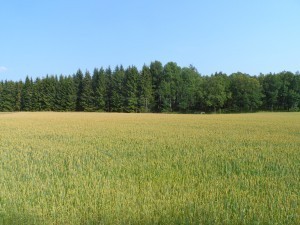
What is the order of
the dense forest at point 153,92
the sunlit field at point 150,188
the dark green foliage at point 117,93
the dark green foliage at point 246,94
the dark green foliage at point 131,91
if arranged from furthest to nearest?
the dark green foliage at point 117,93 < the dark green foliage at point 131,91 < the dense forest at point 153,92 < the dark green foliage at point 246,94 < the sunlit field at point 150,188

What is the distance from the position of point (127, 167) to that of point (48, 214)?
3659 mm

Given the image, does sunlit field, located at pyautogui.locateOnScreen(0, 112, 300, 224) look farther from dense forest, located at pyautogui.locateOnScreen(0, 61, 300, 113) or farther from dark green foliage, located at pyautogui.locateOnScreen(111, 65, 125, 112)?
dark green foliage, located at pyautogui.locateOnScreen(111, 65, 125, 112)

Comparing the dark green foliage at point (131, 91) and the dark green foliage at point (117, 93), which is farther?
the dark green foliage at point (117, 93)

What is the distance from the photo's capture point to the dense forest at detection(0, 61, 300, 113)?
280ft

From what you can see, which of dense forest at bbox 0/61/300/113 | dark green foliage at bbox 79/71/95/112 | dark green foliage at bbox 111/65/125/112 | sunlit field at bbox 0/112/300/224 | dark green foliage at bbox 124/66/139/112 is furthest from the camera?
dark green foliage at bbox 79/71/95/112

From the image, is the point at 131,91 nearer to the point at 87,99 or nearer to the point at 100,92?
the point at 100,92

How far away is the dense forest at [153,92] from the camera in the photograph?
85250mm

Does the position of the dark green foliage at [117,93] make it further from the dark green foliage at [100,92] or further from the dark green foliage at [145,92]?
the dark green foliage at [145,92]

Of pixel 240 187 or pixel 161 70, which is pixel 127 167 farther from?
pixel 161 70

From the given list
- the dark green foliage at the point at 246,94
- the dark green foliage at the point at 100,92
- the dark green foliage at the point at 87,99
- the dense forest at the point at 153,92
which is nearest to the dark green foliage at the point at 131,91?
the dense forest at the point at 153,92

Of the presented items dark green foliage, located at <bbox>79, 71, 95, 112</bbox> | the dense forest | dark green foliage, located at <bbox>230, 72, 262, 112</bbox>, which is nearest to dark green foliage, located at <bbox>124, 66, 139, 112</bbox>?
the dense forest

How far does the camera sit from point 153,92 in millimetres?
90188

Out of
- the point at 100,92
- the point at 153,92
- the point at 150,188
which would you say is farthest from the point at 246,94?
the point at 150,188

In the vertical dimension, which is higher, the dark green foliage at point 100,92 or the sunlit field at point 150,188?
the dark green foliage at point 100,92
